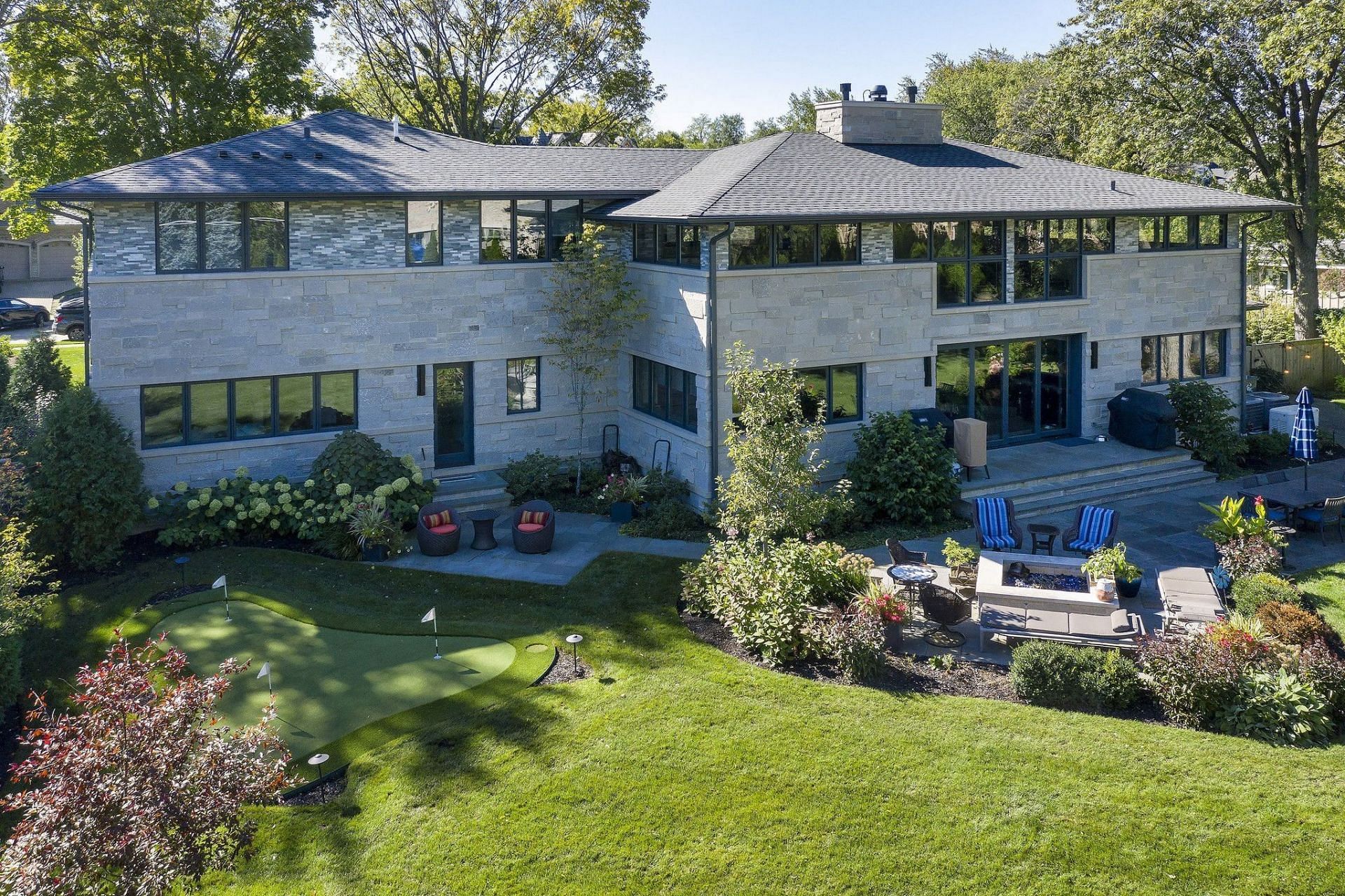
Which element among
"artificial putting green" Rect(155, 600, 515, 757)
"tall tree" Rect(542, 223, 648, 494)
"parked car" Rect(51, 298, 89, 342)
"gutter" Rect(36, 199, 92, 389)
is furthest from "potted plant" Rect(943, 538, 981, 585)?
"parked car" Rect(51, 298, 89, 342)

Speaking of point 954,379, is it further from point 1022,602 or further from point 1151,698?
point 1151,698

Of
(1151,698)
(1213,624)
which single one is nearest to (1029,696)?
(1151,698)

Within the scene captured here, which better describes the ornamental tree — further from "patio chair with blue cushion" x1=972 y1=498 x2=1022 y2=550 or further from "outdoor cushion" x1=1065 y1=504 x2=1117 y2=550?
"outdoor cushion" x1=1065 y1=504 x2=1117 y2=550

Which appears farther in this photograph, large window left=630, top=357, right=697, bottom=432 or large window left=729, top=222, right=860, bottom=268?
large window left=630, top=357, right=697, bottom=432

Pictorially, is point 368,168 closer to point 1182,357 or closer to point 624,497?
point 624,497

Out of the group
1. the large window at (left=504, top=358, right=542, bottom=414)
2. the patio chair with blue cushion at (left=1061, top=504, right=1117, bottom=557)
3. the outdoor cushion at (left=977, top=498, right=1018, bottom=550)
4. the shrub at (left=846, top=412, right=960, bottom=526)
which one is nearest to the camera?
the patio chair with blue cushion at (left=1061, top=504, right=1117, bottom=557)

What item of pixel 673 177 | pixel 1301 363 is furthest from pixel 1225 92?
pixel 673 177
